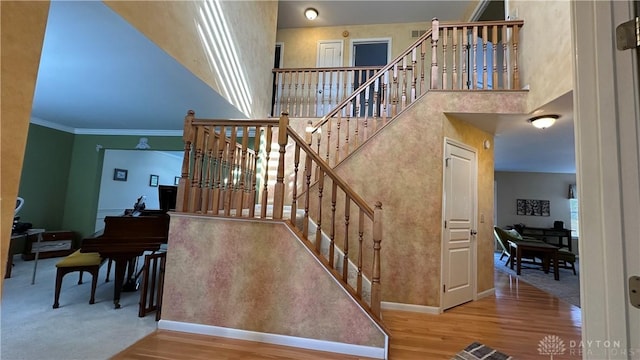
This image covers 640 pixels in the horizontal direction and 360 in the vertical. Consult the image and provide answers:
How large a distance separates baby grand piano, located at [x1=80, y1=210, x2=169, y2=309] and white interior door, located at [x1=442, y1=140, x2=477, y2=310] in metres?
3.31

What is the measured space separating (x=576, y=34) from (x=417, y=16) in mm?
6313

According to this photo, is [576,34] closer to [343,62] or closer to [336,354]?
[336,354]

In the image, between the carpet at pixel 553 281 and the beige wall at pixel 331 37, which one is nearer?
the carpet at pixel 553 281

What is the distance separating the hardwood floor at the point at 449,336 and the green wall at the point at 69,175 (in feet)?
14.2

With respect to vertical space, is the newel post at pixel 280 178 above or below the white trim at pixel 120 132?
below

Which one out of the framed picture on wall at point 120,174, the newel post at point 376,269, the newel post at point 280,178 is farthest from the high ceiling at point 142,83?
the newel post at point 376,269

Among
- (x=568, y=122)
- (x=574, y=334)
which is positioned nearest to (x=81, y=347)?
(x=574, y=334)

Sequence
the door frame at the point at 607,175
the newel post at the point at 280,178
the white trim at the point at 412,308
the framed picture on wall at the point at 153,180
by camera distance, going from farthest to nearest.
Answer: the framed picture on wall at the point at 153,180 < the white trim at the point at 412,308 < the newel post at the point at 280,178 < the door frame at the point at 607,175

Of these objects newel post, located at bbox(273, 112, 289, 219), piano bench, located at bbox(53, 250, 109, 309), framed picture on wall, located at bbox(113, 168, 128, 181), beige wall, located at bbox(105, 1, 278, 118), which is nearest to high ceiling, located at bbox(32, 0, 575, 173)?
beige wall, located at bbox(105, 1, 278, 118)

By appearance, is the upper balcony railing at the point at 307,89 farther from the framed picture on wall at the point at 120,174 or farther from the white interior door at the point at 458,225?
the framed picture on wall at the point at 120,174

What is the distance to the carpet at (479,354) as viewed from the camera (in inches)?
92.3

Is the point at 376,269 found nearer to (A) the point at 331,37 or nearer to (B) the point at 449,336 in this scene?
(B) the point at 449,336

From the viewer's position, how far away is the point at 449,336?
2.76 m

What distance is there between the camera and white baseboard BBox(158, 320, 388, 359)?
7.59 ft
